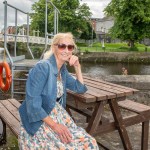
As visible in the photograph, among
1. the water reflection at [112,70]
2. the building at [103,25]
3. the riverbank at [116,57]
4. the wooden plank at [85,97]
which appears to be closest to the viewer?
the wooden plank at [85,97]

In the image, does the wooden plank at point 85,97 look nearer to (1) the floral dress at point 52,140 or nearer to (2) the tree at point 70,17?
(1) the floral dress at point 52,140

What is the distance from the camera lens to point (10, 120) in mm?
4047

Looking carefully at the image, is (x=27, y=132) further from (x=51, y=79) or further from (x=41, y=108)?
(x=51, y=79)

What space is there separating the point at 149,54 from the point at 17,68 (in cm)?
3973

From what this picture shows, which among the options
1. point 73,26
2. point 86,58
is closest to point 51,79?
point 86,58

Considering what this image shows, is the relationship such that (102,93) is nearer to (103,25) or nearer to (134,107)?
(134,107)

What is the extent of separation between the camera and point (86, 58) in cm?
4472

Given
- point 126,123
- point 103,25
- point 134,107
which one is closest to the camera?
point 126,123

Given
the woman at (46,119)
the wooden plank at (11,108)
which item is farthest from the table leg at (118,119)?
the wooden plank at (11,108)

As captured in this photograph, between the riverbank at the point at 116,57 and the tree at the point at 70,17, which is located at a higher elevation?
the tree at the point at 70,17

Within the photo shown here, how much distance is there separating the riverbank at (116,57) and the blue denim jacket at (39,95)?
1629 inches

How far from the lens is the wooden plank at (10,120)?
147 inches

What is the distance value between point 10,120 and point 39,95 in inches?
45.3

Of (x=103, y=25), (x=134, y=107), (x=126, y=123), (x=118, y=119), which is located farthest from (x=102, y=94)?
(x=103, y=25)
